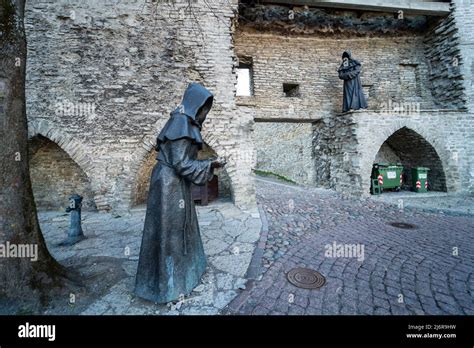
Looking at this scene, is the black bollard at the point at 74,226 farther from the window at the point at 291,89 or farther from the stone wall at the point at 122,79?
the window at the point at 291,89

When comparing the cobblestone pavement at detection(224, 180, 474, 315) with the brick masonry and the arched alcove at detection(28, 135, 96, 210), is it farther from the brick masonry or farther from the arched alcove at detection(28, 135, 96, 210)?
the arched alcove at detection(28, 135, 96, 210)

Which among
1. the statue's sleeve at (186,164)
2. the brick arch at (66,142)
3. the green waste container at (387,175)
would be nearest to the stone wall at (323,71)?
the green waste container at (387,175)

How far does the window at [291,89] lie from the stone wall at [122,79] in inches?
169

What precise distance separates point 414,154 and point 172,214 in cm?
1039

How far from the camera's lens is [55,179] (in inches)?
220

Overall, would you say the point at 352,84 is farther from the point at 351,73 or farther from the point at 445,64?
the point at 445,64

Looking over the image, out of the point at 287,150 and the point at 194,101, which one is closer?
the point at 194,101

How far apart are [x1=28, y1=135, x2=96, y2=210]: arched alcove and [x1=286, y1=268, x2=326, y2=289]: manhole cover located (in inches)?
224

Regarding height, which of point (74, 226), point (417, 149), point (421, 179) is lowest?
point (74, 226)

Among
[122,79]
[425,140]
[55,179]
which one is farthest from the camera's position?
[425,140]

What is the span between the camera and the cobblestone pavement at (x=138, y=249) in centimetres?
177

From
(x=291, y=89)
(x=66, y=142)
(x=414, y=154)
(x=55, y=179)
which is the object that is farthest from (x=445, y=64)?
(x=55, y=179)

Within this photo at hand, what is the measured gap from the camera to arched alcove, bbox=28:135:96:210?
5457mm
